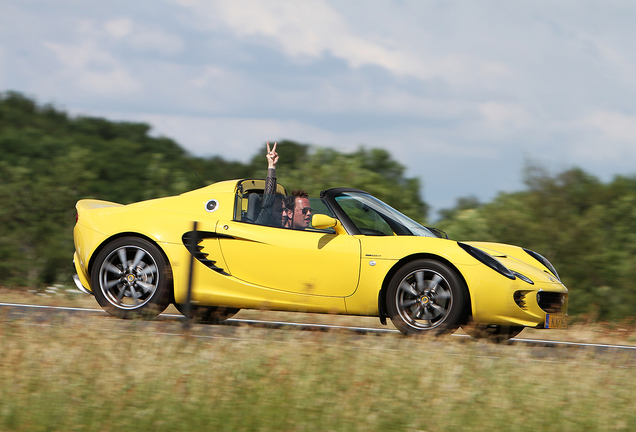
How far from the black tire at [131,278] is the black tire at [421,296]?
2.22 meters

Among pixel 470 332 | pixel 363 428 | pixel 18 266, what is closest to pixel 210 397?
pixel 363 428

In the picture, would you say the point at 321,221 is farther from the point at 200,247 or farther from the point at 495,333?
the point at 495,333

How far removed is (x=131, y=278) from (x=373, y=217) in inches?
97.5

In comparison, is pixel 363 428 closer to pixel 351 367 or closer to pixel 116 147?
pixel 351 367

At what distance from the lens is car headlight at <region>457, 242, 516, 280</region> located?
6328 mm

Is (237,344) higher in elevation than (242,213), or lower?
lower

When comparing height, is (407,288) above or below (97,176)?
below

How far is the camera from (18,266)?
3569 cm

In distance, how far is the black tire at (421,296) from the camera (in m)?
6.35

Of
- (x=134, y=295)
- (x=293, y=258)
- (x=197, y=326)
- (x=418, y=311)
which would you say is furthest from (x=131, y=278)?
(x=418, y=311)

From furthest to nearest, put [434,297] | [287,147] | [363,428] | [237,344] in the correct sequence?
[287,147]
[434,297]
[237,344]
[363,428]

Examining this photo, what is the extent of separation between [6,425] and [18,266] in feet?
113

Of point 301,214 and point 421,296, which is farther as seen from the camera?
point 301,214

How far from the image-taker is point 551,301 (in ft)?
21.6
